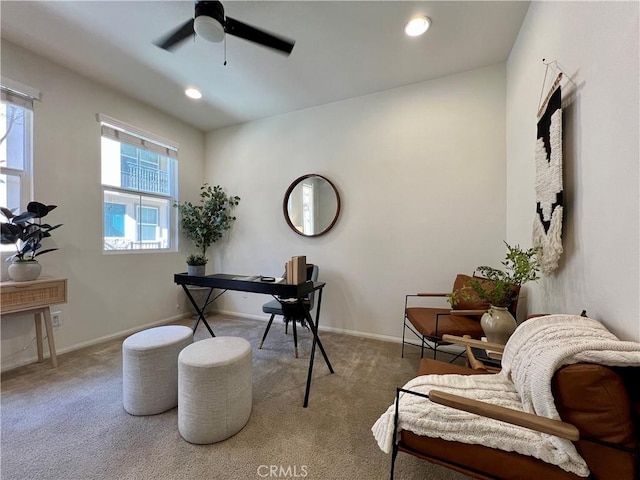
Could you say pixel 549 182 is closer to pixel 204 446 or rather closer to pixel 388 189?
pixel 388 189

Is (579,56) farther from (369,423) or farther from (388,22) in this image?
(369,423)

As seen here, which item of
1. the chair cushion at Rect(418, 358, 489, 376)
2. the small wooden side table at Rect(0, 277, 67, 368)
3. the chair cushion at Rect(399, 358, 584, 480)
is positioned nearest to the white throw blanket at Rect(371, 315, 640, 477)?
the chair cushion at Rect(399, 358, 584, 480)

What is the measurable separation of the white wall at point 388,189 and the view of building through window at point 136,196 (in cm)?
114

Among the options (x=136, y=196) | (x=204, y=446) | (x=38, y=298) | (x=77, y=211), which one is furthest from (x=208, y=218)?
(x=204, y=446)

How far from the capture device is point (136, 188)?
11.0 ft

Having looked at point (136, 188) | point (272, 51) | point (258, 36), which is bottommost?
point (136, 188)

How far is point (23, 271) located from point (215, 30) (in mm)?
2494

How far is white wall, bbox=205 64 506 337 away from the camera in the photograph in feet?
8.73

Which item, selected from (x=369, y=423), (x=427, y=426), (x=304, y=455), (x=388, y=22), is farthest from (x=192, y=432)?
(x=388, y=22)

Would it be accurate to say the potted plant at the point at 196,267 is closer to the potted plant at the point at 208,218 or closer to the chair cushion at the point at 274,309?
the chair cushion at the point at 274,309

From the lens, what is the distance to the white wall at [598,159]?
3.21ft

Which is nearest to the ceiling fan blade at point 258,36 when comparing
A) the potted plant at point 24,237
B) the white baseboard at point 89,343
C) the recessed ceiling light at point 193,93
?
the recessed ceiling light at point 193,93

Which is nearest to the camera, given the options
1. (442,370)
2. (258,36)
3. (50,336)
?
(442,370)

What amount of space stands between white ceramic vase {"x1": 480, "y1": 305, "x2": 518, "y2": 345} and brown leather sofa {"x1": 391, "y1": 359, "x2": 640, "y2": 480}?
706 millimetres
